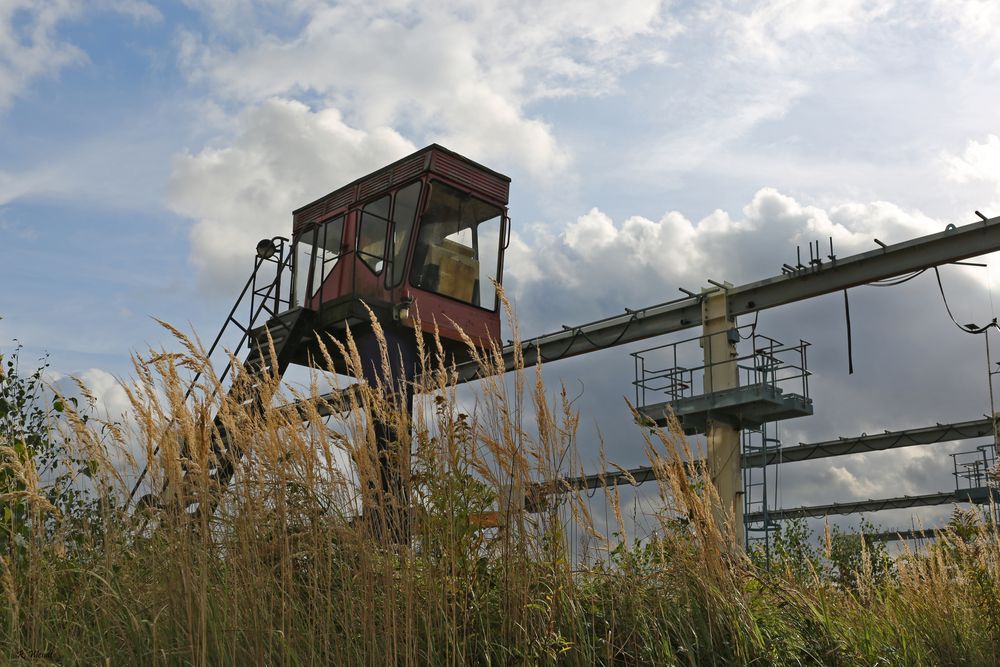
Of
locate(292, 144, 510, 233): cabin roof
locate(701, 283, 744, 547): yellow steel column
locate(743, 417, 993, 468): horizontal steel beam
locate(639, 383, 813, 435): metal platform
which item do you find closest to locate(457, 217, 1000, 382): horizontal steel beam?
locate(701, 283, 744, 547): yellow steel column

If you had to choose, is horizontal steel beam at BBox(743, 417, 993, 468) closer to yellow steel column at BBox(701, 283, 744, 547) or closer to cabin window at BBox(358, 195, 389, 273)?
yellow steel column at BBox(701, 283, 744, 547)

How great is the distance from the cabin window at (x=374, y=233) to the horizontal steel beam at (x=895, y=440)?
11018 mm

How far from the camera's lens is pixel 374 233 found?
12.6 metres

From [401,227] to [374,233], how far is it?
0.49 metres

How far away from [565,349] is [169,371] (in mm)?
14235

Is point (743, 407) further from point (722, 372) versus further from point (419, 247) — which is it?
point (419, 247)

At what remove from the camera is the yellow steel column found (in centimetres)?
1538

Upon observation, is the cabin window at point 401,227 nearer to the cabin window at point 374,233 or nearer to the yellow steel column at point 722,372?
the cabin window at point 374,233

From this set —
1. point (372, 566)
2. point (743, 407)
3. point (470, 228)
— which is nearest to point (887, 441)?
point (743, 407)

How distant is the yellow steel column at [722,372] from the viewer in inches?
605

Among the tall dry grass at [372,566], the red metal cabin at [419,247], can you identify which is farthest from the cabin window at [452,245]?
the tall dry grass at [372,566]

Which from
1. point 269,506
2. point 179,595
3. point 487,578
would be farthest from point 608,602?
point 179,595

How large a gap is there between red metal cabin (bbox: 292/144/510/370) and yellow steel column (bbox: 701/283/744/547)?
4.71 metres

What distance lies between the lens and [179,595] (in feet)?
14.2
